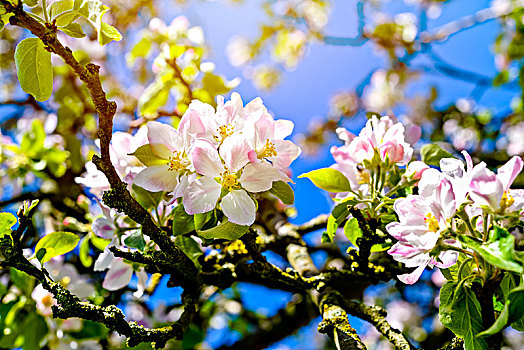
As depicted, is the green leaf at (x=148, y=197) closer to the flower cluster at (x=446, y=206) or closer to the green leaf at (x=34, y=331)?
the flower cluster at (x=446, y=206)

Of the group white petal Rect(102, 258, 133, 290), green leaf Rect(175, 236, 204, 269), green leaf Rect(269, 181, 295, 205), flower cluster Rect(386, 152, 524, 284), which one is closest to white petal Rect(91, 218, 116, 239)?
white petal Rect(102, 258, 133, 290)

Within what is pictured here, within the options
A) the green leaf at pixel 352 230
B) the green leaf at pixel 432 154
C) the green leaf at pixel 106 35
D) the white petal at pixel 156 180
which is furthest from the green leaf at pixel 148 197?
the green leaf at pixel 432 154

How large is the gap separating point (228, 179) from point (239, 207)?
2.3 inches

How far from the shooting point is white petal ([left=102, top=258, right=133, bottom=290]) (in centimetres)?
110

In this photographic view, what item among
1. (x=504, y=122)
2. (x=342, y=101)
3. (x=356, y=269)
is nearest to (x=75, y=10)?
(x=356, y=269)

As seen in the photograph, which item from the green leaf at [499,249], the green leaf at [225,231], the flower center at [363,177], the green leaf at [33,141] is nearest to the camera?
the green leaf at [499,249]

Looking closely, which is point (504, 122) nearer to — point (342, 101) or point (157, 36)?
point (342, 101)

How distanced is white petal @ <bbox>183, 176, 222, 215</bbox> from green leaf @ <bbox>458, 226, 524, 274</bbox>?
42cm

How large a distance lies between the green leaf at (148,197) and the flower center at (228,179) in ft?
0.71

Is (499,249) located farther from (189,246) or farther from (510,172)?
(189,246)

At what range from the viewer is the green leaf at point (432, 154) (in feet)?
3.49

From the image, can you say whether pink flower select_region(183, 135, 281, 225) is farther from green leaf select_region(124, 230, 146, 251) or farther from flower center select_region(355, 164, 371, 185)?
flower center select_region(355, 164, 371, 185)

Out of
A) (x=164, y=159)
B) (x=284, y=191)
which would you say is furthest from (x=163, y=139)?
(x=284, y=191)

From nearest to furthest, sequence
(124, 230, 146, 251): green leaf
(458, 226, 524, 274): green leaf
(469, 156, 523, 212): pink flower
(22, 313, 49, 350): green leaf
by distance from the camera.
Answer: (458, 226, 524, 274): green leaf < (469, 156, 523, 212): pink flower < (124, 230, 146, 251): green leaf < (22, 313, 49, 350): green leaf
